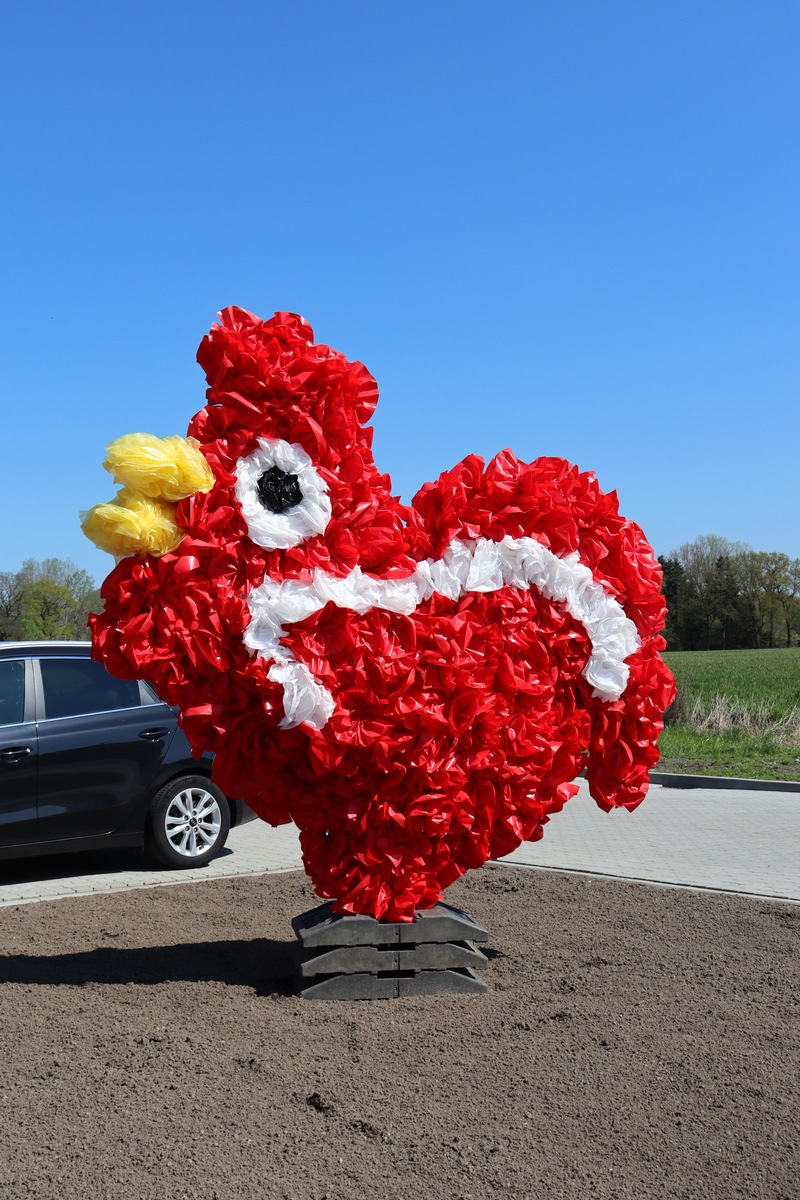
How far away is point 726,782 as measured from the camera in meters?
13.6

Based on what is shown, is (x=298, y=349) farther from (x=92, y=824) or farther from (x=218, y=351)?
(x=92, y=824)

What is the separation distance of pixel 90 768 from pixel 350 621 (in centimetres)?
383

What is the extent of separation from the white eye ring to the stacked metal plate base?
1.81m

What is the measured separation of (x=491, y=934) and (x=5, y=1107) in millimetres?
3190

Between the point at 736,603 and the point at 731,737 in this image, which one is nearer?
the point at 731,737

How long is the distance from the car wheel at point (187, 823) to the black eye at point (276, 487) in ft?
13.3

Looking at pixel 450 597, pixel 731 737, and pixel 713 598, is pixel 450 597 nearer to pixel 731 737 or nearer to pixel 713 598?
pixel 731 737

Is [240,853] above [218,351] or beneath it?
beneath

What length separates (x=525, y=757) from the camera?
17.3 ft

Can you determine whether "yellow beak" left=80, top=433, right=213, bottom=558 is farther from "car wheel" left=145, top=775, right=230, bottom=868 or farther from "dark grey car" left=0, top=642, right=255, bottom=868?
"car wheel" left=145, top=775, right=230, bottom=868

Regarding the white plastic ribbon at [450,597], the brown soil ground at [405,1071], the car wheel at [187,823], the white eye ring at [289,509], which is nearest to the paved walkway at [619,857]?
the car wheel at [187,823]

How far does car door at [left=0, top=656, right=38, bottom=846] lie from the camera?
771cm

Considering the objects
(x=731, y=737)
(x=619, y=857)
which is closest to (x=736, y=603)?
(x=731, y=737)

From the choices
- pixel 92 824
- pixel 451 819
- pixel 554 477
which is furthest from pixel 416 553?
pixel 92 824
